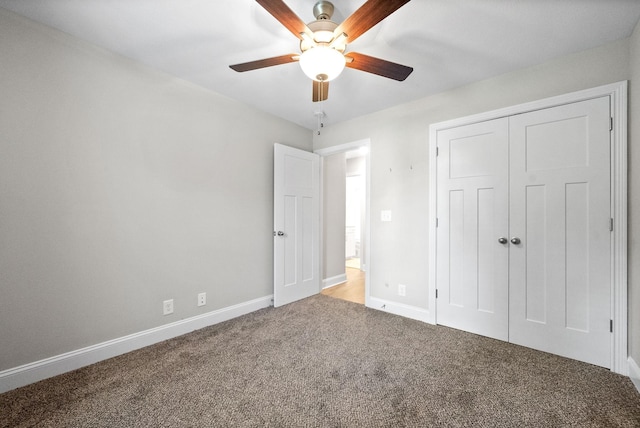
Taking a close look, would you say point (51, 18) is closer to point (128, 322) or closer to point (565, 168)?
point (128, 322)

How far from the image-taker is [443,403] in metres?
1.55

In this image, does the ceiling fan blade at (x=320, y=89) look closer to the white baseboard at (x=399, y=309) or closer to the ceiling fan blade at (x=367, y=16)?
the ceiling fan blade at (x=367, y=16)

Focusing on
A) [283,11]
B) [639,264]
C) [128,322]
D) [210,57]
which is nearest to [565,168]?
[639,264]

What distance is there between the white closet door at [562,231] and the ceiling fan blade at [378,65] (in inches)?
51.7

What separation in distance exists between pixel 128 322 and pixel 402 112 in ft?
10.9

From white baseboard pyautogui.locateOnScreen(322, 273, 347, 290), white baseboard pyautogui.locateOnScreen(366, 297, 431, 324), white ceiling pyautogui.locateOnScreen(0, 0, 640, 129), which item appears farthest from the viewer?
white baseboard pyautogui.locateOnScreen(322, 273, 347, 290)

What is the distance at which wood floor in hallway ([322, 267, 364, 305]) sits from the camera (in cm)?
353

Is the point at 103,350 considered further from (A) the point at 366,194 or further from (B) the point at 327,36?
(A) the point at 366,194

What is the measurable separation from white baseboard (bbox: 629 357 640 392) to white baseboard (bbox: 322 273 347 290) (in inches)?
117

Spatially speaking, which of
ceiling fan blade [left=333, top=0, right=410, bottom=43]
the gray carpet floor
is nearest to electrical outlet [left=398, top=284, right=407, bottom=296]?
the gray carpet floor

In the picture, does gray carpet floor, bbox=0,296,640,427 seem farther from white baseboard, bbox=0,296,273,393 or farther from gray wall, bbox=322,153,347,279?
gray wall, bbox=322,153,347,279

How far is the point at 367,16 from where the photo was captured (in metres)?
1.28

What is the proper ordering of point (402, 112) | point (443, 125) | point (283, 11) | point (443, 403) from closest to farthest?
point (283, 11) → point (443, 403) → point (443, 125) → point (402, 112)

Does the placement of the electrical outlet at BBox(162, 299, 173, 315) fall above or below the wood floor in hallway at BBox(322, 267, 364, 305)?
above
